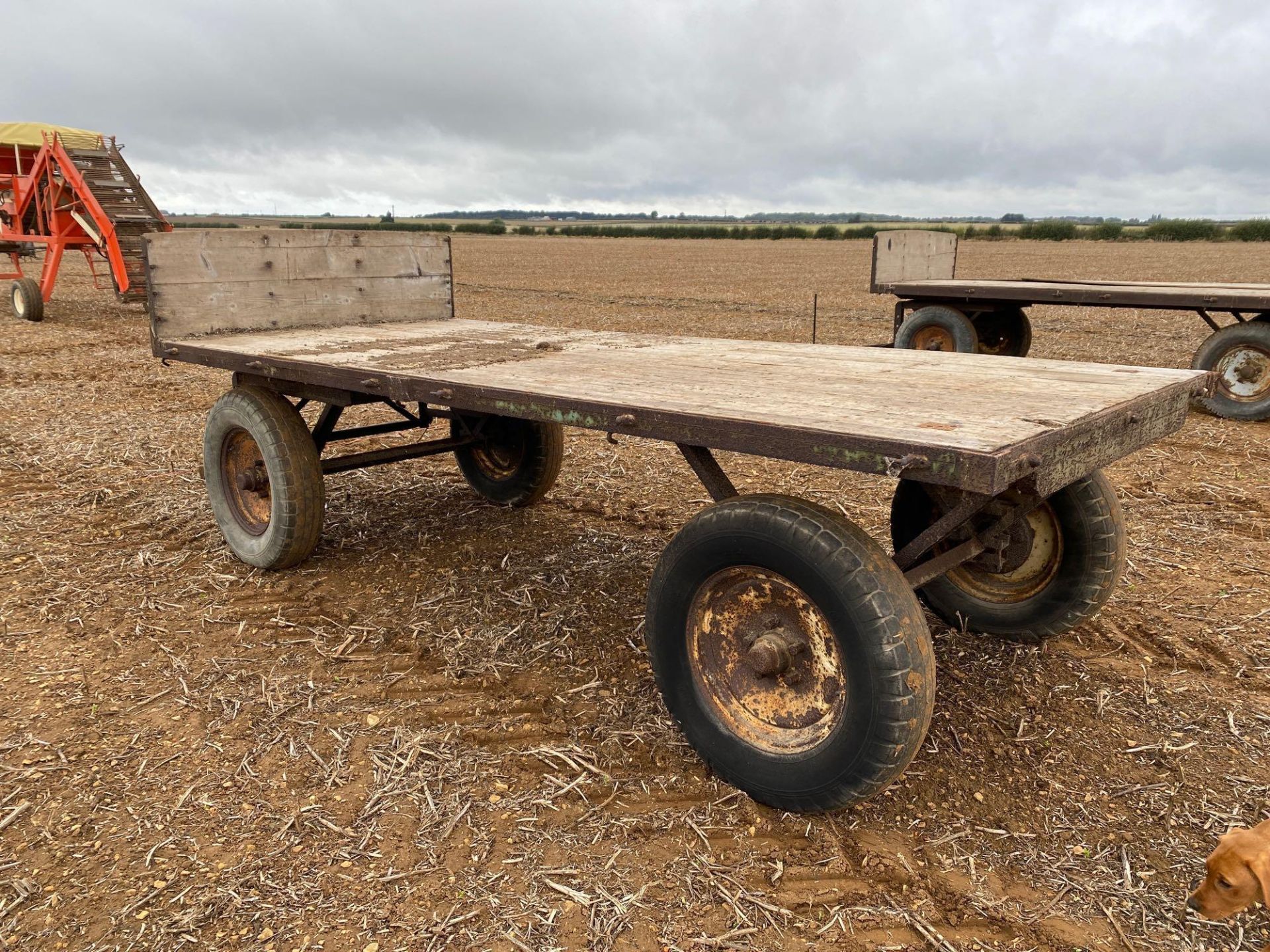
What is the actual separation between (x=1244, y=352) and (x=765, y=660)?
6955mm

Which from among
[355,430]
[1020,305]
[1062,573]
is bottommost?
[1062,573]

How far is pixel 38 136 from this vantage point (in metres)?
14.0

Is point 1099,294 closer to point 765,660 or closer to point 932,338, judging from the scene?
point 932,338

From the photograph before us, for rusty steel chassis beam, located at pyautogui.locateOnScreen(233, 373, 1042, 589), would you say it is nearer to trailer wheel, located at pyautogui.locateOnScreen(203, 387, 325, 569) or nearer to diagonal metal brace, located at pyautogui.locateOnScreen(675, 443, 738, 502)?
diagonal metal brace, located at pyautogui.locateOnScreen(675, 443, 738, 502)

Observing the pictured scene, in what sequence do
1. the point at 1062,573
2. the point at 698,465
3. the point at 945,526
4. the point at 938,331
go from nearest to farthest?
1. the point at 945,526
2. the point at 698,465
3. the point at 1062,573
4. the point at 938,331

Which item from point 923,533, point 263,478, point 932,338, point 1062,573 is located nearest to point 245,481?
point 263,478

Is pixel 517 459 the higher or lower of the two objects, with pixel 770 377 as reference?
lower

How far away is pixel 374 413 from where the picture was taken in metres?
8.05

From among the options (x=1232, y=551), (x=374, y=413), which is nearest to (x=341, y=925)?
(x=1232, y=551)

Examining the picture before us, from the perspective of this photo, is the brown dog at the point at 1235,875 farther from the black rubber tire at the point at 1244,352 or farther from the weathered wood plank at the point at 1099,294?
the black rubber tire at the point at 1244,352

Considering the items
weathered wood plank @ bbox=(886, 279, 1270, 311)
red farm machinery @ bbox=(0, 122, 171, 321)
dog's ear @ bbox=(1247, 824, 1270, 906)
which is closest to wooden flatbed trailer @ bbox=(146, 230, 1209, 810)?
dog's ear @ bbox=(1247, 824, 1270, 906)

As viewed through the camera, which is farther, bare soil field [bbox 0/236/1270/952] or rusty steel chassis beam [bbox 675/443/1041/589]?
rusty steel chassis beam [bbox 675/443/1041/589]

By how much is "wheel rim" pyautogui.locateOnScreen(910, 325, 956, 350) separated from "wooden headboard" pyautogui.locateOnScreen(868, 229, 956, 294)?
59 centimetres

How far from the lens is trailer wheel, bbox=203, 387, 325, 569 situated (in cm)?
404
